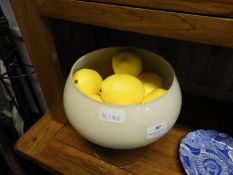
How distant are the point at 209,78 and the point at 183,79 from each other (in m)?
0.08

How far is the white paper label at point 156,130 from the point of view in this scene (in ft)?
1.37

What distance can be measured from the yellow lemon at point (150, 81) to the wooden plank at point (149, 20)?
0.16 meters

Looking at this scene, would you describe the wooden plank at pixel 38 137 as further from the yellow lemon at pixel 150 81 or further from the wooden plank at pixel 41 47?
the yellow lemon at pixel 150 81

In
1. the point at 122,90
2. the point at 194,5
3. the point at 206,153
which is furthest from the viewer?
the point at 206,153

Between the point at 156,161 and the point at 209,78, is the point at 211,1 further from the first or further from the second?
the point at 209,78

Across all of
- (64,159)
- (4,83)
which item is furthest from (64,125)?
(4,83)

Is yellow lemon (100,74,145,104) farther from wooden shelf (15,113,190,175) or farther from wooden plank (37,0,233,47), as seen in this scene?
wooden shelf (15,113,190,175)

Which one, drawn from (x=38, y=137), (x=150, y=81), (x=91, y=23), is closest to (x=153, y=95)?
(x=150, y=81)

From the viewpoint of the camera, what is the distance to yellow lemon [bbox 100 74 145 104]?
1.35 feet

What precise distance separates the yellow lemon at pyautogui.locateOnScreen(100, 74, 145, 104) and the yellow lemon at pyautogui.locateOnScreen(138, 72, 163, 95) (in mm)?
66

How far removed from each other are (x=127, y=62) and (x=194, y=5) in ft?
0.66

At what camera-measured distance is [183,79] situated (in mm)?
800

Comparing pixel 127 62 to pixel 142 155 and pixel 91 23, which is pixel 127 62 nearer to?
pixel 91 23

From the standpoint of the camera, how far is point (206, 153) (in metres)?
0.55
